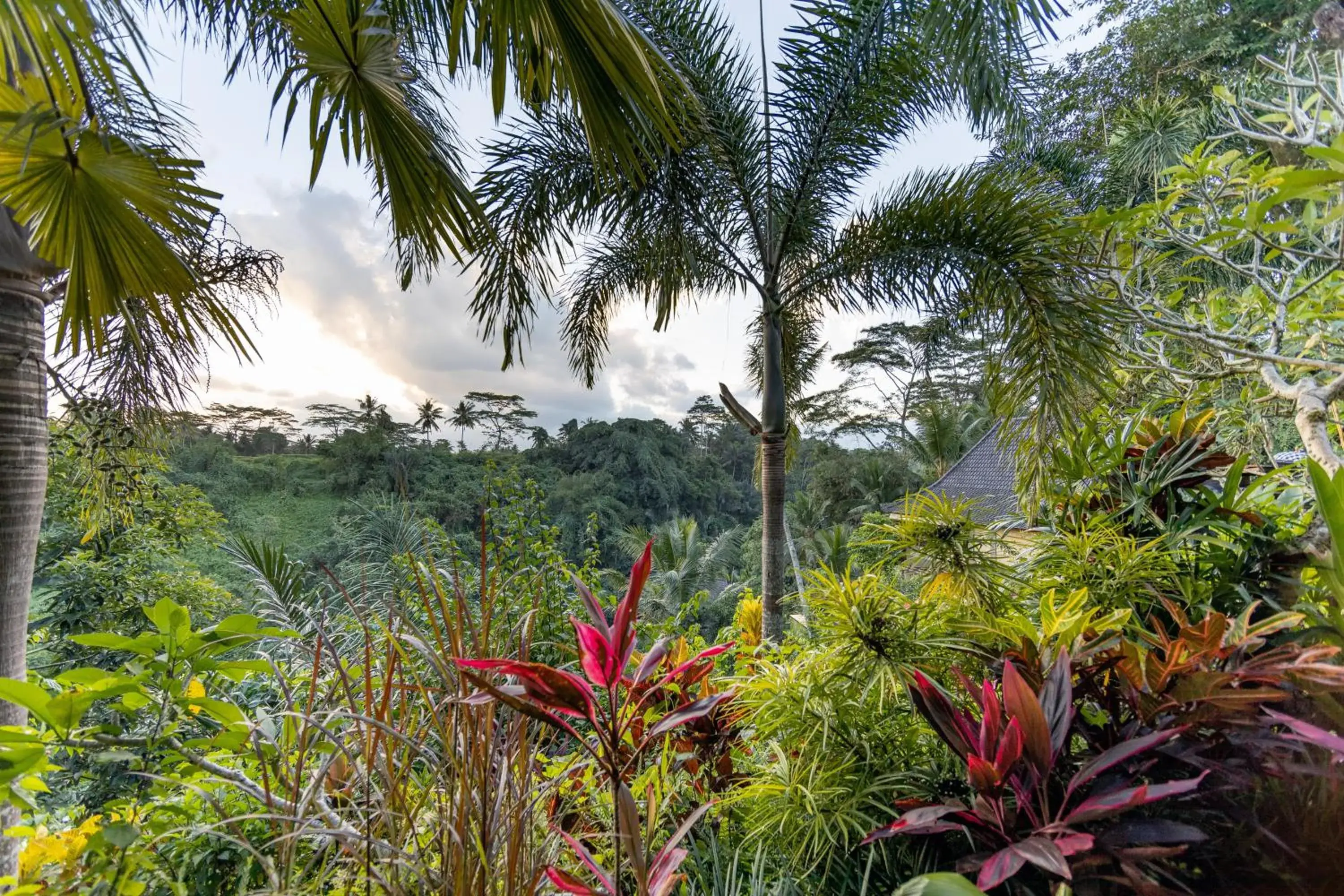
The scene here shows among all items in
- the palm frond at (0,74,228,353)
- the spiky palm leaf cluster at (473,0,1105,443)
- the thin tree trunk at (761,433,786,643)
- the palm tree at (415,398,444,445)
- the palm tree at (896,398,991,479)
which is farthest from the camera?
the palm tree at (896,398,991,479)

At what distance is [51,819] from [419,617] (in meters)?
1.16

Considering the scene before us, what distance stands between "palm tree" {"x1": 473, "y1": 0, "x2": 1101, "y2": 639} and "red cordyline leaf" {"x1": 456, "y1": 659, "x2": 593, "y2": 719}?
2.63 metres

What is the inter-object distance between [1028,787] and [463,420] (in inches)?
521

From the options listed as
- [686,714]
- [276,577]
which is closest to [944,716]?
[686,714]

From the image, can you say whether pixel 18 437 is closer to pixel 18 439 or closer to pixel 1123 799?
pixel 18 439

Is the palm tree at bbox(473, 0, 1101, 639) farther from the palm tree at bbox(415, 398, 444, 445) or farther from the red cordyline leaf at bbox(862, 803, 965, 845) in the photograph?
the palm tree at bbox(415, 398, 444, 445)

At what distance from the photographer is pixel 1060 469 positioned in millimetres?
1708

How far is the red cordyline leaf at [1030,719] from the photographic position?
29.3 inches

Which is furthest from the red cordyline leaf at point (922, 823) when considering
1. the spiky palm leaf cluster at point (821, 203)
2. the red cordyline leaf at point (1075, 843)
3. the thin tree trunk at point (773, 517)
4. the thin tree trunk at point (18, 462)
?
the thin tree trunk at point (773, 517)

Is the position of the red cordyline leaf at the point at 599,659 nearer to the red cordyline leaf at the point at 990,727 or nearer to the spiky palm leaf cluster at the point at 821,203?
the red cordyline leaf at the point at 990,727

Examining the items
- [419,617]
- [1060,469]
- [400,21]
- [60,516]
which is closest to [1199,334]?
[1060,469]

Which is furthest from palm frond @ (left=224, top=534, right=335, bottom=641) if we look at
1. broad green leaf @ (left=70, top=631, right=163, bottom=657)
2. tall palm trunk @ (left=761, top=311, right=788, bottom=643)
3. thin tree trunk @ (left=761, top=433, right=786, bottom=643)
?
tall palm trunk @ (left=761, top=311, right=788, bottom=643)

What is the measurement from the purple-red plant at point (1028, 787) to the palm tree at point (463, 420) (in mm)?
12166

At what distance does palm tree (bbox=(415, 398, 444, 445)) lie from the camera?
446 inches
